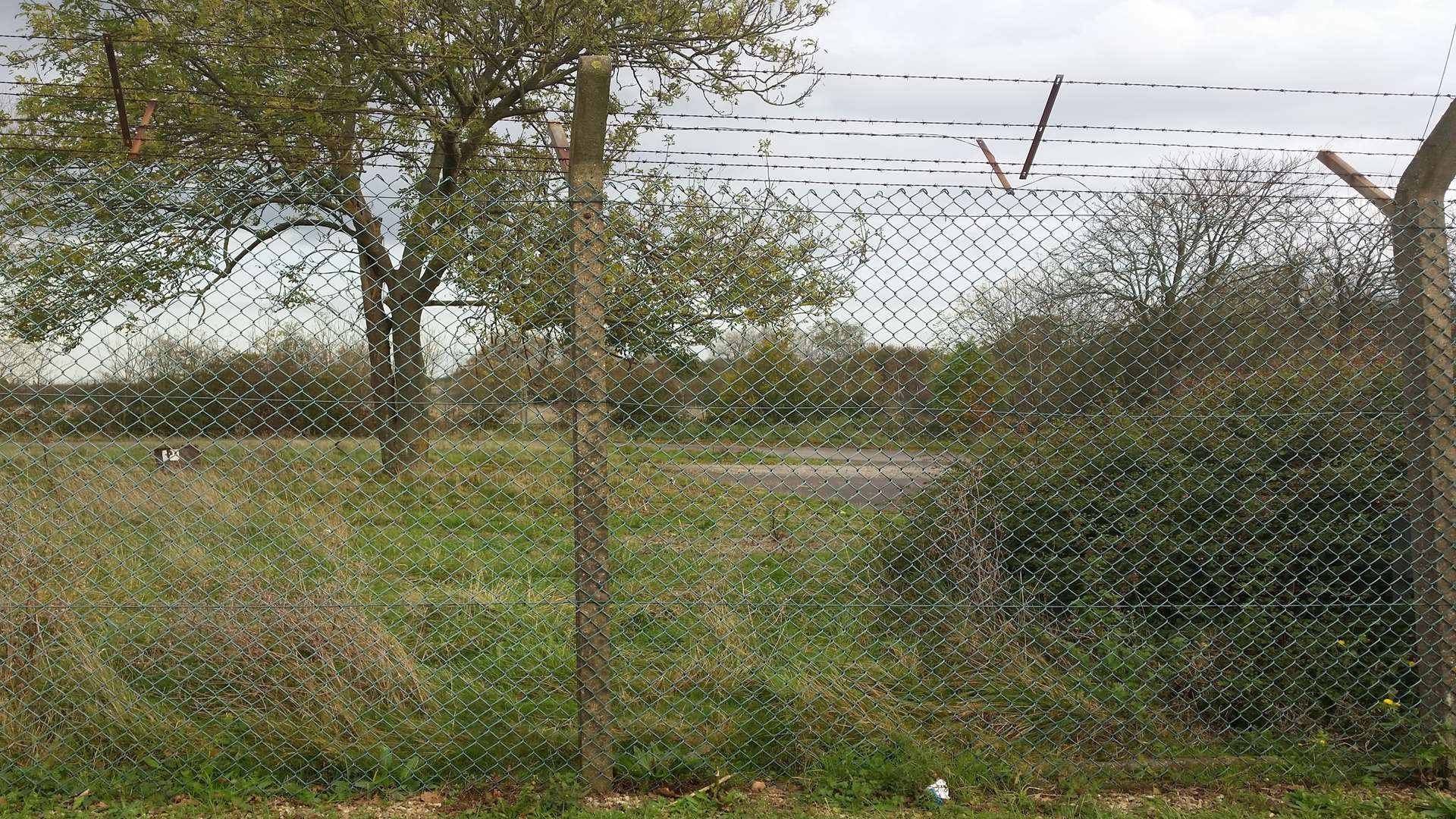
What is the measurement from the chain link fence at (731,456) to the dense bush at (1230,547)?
0.02 metres

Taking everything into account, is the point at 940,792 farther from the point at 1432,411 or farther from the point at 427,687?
the point at 1432,411

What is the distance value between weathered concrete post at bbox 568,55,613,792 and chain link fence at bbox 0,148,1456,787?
0.07 ft

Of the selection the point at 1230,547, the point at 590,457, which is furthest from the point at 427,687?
the point at 1230,547

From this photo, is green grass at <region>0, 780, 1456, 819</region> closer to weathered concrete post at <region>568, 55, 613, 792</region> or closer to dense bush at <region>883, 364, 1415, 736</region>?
weathered concrete post at <region>568, 55, 613, 792</region>

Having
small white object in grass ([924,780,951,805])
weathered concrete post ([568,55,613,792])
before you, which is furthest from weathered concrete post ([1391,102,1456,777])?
weathered concrete post ([568,55,613,792])

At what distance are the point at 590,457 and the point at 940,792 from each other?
1.62 metres

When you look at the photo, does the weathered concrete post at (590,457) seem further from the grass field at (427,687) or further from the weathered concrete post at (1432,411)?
the weathered concrete post at (1432,411)

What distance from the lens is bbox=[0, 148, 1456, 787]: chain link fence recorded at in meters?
3.03

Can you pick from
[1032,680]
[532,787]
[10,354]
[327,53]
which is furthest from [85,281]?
[327,53]

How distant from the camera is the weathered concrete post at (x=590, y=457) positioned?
2918 millimetres

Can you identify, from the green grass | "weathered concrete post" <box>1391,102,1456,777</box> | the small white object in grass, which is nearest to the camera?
the green grass

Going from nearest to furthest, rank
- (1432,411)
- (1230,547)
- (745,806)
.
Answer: (745,806)
(1432,411)
(1230,547)

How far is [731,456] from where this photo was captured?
11.4 ft

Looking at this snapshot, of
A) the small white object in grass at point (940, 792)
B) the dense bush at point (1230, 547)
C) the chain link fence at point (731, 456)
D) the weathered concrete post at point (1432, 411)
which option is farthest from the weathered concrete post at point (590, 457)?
the weathered concrete post at point (1432, 411)
